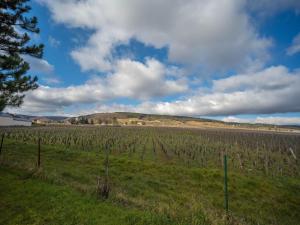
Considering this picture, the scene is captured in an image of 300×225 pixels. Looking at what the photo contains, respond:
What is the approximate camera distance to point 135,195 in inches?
491

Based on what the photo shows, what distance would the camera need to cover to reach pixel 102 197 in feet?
27.2

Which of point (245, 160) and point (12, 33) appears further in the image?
point (245, 160)

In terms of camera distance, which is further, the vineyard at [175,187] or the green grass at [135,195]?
the vineyard at [175,187]

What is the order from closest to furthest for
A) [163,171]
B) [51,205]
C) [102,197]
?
[51,205] → [102,197] → [163,171]

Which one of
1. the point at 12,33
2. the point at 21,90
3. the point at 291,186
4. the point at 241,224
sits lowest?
the point at 291,186

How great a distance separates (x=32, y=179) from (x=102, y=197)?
3956mm

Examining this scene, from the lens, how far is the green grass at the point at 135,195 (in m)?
6.75

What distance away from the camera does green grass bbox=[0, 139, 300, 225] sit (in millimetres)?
6750

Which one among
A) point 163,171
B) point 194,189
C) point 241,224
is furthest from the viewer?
point 163,171

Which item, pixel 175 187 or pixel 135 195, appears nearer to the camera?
pixel 135 195

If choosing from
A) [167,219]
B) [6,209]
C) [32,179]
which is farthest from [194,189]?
[6,209]

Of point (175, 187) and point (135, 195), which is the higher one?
point (135, 195)

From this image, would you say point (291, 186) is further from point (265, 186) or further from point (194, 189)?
point (194, 189)

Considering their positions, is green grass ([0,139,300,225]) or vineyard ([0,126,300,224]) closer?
green grass ([0,139,300,225])
